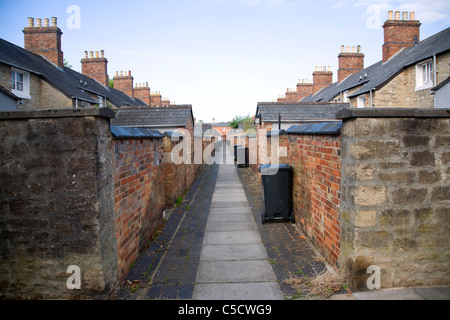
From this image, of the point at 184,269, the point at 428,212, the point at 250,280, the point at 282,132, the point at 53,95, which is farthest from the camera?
the point at 53,95

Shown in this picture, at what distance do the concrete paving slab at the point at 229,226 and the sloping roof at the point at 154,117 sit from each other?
6.49 meters

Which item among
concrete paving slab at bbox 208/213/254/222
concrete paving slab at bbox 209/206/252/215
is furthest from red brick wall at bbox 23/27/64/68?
concrete paving slab at bbox 208/213/254/222

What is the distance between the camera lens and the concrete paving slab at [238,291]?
3.01m

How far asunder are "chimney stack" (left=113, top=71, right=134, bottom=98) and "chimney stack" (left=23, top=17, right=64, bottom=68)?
11.2 metres

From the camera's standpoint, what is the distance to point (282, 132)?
7.64 meters

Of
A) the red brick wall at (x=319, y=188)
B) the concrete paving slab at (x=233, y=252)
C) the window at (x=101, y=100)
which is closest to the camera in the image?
the red brick wall at (x=319, y=188)

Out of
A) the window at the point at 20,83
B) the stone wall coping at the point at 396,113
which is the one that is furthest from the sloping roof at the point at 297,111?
the window at the point at 20,83

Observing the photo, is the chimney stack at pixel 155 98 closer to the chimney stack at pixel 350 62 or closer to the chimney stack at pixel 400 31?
the chimney stack at pixel 350 62

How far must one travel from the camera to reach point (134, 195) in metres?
4.00

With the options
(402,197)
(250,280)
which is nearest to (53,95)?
(250,280)

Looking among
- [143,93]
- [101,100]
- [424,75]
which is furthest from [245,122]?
[424,75]

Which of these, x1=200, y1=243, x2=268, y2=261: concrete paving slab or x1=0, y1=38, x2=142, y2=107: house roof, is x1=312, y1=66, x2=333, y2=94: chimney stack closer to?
x1=0, y1=38, x2=142, y2=107: house roof
